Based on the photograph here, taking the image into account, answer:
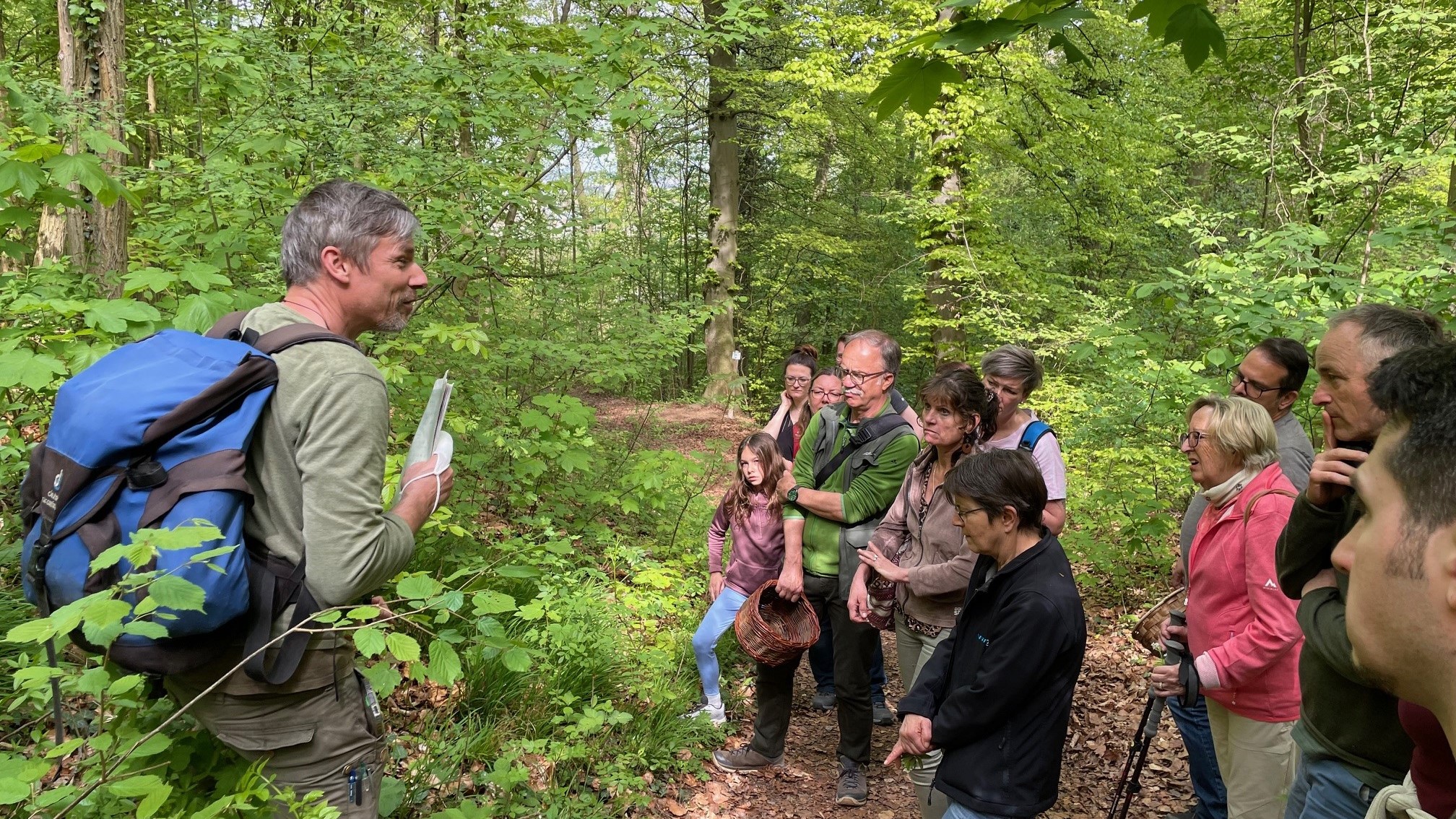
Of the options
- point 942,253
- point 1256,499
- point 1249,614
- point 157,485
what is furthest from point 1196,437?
point 942,253

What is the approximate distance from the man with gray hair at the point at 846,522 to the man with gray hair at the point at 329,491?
2.32 meters

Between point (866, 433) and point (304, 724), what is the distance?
281 centimetres

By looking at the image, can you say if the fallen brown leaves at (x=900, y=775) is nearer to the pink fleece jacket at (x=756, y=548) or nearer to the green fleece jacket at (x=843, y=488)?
the pink fleece jacket at (x=756, y=548)

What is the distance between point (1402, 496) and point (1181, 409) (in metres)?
5.42

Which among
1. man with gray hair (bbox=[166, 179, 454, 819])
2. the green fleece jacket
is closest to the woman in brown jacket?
the green fleece jacket

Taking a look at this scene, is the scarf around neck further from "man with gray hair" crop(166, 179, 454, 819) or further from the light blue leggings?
"man with gray hair" crop(166, 179, 454, 819)

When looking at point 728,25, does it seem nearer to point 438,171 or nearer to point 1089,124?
point 438,171

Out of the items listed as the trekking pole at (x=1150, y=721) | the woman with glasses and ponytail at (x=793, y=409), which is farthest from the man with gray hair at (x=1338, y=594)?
the woman with glasses and ponytail at (x=793, y=409)

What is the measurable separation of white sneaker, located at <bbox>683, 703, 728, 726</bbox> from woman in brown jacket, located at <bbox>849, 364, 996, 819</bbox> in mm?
1391

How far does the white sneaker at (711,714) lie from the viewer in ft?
15.0

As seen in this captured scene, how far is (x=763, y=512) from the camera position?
447 centimetres

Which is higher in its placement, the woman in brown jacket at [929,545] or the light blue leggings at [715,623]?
the woman in brown jacket at [929,545]

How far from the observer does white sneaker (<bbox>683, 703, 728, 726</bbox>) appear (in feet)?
15.0

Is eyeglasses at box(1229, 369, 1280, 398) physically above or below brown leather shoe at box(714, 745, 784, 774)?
above
